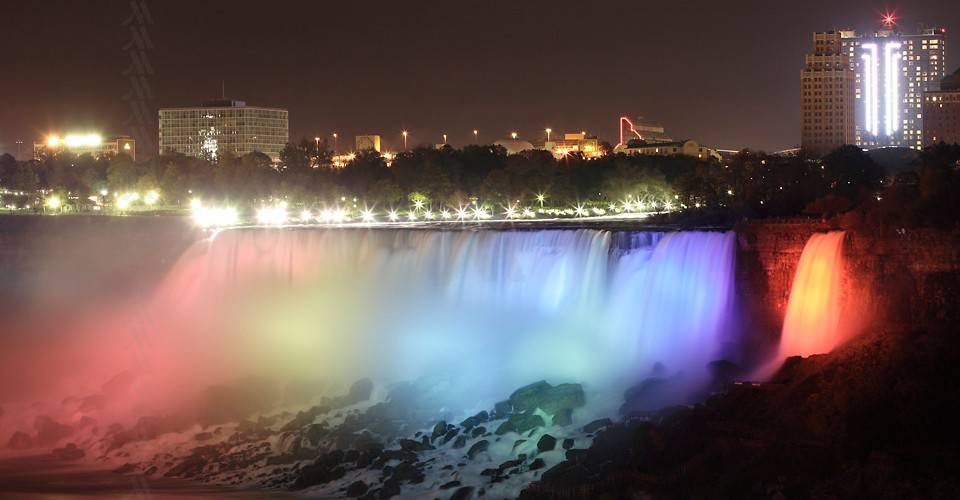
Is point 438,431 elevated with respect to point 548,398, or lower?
lower

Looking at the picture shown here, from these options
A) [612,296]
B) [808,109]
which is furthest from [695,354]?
[808,109]

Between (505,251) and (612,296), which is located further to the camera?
(505,251)

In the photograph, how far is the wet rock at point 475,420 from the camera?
Result: 93.6ft

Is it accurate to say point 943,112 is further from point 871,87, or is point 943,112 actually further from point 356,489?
point 356,489

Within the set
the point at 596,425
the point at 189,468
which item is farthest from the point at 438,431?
the point at 189,468

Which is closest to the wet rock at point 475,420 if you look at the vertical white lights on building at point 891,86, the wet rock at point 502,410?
the wet rock at point 502,410

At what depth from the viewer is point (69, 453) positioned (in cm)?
3119

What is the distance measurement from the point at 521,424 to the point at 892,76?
16223 cm

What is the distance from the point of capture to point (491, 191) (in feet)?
224

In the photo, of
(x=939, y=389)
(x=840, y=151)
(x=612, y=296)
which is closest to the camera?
(x=939, y=389)

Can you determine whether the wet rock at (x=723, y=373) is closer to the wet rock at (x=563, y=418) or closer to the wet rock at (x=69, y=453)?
the wet rock at (x=563, y=418)

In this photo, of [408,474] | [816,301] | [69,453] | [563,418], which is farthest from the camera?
[69,453]

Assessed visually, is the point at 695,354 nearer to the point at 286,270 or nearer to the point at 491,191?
the point at 286,270

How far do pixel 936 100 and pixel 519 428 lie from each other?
408 ft
